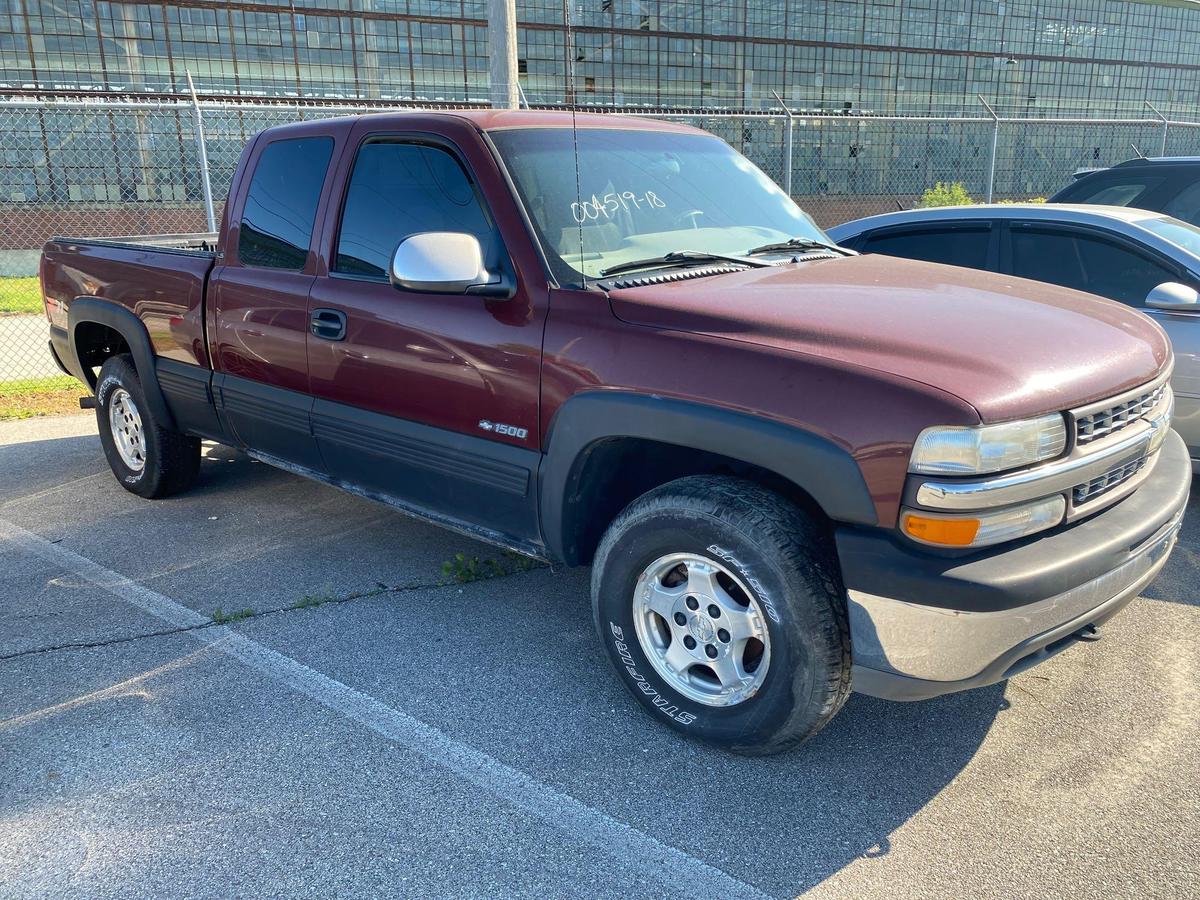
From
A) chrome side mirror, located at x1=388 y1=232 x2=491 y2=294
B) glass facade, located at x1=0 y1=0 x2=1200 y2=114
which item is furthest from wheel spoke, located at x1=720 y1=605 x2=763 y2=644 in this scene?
glass facade, located at x1=0 y1=0 x2=1200 y2=114

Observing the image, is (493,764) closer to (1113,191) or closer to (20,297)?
Result: (1113,191)

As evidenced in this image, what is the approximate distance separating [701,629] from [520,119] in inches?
81.8

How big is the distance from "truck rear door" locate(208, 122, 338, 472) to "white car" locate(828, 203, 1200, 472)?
3194mm

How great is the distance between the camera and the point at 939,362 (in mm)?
2469

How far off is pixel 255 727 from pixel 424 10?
1945 cm

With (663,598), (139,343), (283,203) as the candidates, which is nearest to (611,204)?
(663,598)

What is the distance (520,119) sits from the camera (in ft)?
11.8

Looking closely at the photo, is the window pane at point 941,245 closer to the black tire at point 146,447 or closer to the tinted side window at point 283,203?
the tinted side window at point 283,203

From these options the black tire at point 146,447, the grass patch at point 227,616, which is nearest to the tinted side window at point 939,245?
the grass patch at point 227,616

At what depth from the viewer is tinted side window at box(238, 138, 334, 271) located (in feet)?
13.2

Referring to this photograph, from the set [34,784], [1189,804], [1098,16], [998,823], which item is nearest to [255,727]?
[34,784]

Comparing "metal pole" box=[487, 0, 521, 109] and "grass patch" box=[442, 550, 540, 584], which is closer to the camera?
"grass patch" box=[442, 550, 540, 584]

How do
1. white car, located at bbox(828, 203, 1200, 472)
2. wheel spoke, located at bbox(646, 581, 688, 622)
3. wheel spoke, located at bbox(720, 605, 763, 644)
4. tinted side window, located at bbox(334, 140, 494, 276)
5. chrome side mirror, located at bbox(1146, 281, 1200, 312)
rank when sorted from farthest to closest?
white car, located at bbox(828, 203, 1200, 472)
chrome side mirror, located at bbox(1146, 281, 1200, 312)
tinted side window, located at bbox(334, 140, 494, 276)
wheel spoke, located at bbox(646, 581, 688, 622)
wheel spoke, located at bbox(720, 605, 763, 644)

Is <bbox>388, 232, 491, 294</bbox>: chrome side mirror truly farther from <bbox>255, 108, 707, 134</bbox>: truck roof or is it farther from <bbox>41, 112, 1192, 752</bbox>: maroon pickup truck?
<bbox>255, 108, 707, 134</bbox>: truck roof
